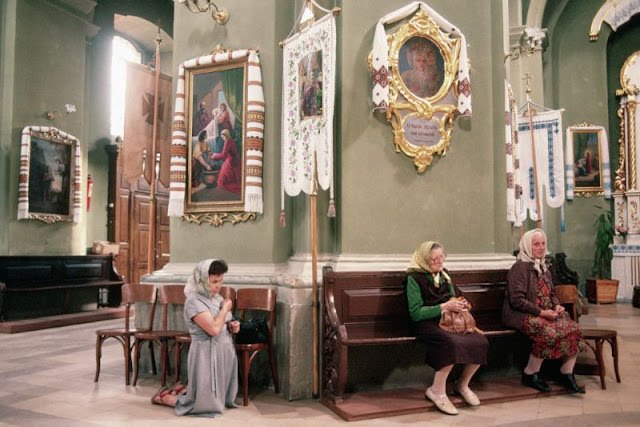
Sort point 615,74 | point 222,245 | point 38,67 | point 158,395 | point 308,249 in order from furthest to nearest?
point 615,74
point 38,67
point 222,245
point 308,249
point 158,395

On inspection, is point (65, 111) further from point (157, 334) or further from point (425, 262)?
point (425, 262)

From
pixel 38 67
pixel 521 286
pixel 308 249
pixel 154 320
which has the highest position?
pixel 38 67

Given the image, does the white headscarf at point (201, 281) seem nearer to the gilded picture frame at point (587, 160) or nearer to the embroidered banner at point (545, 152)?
the embroidered banner at point (545, 152)

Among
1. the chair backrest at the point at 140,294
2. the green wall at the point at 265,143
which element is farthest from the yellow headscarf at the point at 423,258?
the chair backrest at the point at 140,294

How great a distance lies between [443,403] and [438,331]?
510 mm

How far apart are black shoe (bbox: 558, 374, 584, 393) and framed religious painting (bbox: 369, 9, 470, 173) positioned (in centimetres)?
206

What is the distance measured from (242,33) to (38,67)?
595cm

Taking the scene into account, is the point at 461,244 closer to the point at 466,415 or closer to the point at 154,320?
the point at 466,415

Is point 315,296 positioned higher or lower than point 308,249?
Answer: lower

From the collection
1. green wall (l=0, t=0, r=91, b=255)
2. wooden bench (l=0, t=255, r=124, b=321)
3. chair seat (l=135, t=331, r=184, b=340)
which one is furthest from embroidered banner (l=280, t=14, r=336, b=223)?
green wall (l=0, t=0, r=91, b=255)

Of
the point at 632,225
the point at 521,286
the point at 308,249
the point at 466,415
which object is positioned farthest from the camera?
the point at 632,225

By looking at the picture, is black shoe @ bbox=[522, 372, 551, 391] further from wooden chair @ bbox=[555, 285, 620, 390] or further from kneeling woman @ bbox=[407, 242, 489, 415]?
kneeling woman @ bbox=[407, 242, 489, 415]

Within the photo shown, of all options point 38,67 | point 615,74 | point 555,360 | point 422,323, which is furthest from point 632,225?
point 38,67

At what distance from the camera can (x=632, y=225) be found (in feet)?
39.3
